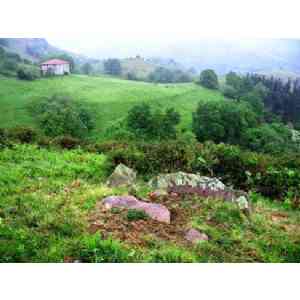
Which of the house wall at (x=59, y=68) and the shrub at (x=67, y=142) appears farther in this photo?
the house wall at (x=59, y=68)

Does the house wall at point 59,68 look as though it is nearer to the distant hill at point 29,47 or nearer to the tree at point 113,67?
the distant hill at point 29,47

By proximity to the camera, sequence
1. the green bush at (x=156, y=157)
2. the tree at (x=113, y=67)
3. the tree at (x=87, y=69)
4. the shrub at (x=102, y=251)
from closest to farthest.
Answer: the shrub at (x=102, y=251) → the green bush at (x=156, y=157) → the tree at (x=87, y=69) → the tree at (x=113, y=67)

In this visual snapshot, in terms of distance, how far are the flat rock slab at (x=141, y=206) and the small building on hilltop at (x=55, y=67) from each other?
1814 mm

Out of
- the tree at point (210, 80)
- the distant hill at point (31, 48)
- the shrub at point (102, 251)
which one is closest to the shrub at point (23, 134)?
the distant hill at point (31, 48)

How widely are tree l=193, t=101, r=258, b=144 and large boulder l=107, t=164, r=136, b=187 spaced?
101cm

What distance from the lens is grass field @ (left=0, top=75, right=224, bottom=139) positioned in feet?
22.0

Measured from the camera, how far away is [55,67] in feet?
23.1

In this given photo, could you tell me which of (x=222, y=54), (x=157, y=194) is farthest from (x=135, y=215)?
(x=222, y=54)

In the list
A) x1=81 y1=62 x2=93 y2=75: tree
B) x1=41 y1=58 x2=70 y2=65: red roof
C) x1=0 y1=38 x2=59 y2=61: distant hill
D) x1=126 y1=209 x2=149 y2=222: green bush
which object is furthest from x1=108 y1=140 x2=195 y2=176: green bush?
x1=0 y1=38 x2=59 y2=61: distant hill

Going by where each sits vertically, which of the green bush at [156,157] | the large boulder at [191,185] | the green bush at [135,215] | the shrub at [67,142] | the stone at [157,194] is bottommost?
the green bush at [135,215]

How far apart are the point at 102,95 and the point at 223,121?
160cm

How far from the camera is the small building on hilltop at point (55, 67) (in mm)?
6941
